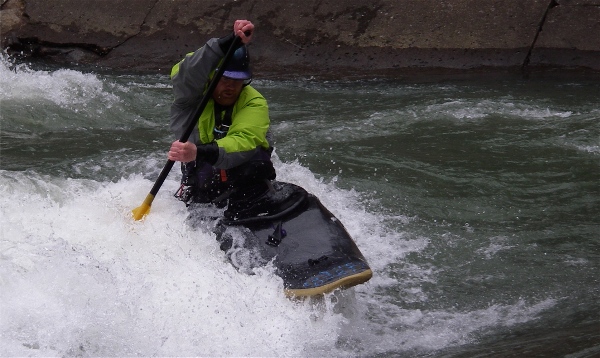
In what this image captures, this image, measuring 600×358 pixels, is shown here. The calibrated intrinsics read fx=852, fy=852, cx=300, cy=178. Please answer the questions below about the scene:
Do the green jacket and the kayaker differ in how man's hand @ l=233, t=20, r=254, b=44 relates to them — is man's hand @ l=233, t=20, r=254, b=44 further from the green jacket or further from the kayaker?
the green jacket

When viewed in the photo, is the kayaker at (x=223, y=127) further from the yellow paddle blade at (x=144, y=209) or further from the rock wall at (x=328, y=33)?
the rock wall at (x=328, y=33)

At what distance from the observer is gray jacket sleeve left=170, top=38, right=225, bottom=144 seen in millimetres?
4945

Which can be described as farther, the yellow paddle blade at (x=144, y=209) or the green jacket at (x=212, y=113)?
the yellow paddle blade at (x=144, y=209)

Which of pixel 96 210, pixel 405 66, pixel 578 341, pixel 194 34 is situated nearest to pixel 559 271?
pixel 578 341

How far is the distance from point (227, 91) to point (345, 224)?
5.84 feet

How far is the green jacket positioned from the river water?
1.92 feet

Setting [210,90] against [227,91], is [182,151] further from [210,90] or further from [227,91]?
[227,91]

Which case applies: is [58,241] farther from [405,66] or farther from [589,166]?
[405,66]

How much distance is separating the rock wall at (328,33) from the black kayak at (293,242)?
548cm

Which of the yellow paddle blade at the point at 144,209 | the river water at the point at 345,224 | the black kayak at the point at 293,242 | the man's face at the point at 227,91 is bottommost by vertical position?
the river water at the point at 345,224

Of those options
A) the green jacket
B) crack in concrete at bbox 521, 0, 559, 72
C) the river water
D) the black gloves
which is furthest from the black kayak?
crack in concrete at bbox 521, 0, 559, 72

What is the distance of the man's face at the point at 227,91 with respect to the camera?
4980mm

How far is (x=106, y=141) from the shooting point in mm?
8164

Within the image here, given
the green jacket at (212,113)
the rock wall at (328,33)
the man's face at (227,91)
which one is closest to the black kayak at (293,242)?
the green jacket at (212,113)
